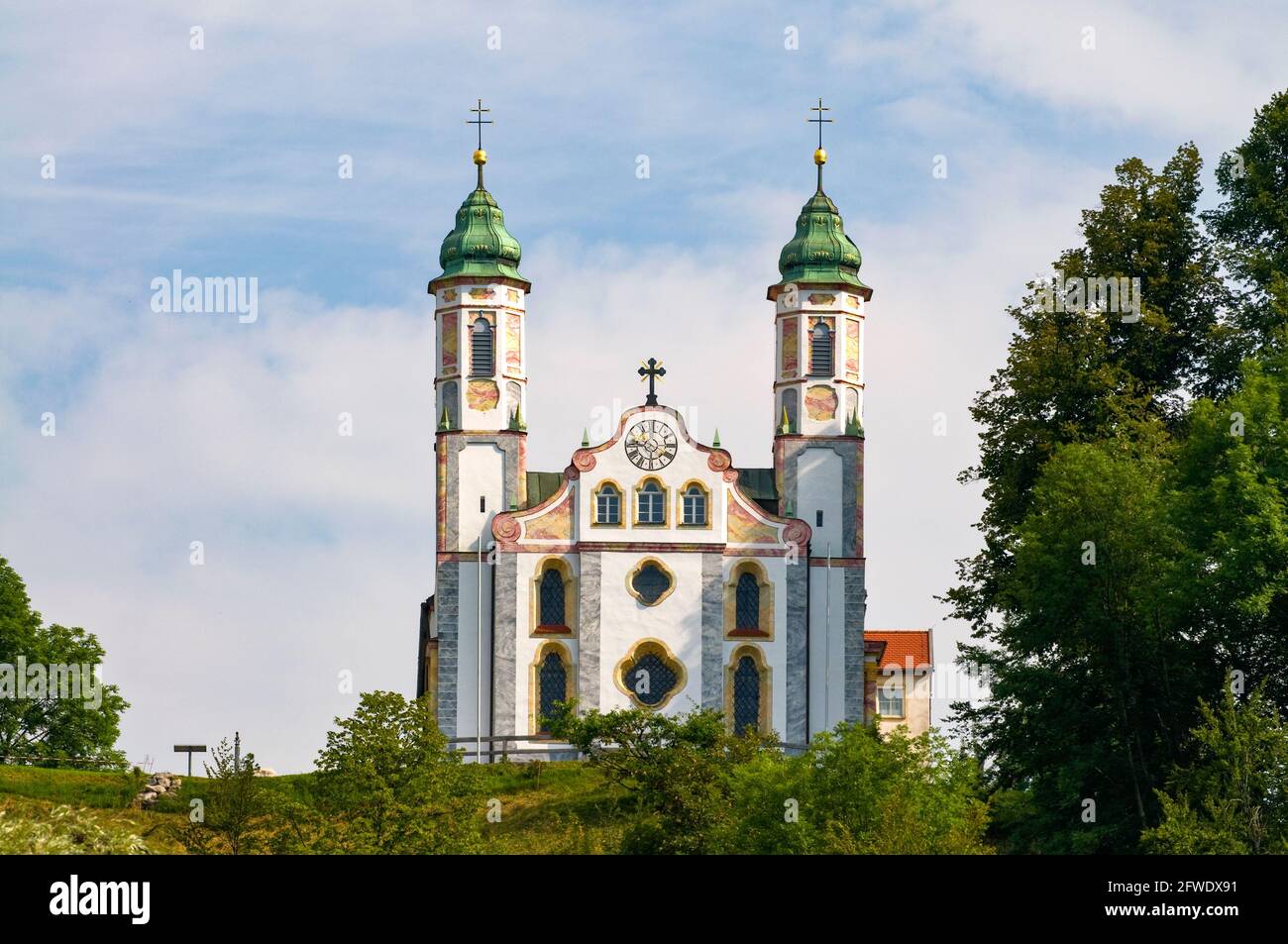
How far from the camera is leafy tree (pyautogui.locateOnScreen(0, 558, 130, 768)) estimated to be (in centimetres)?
7444

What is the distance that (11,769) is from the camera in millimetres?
56438

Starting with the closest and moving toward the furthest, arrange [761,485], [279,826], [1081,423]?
[279,826] → [1081,423] → [761,485]

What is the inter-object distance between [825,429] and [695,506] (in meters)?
5.13

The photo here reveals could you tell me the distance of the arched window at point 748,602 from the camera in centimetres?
7156

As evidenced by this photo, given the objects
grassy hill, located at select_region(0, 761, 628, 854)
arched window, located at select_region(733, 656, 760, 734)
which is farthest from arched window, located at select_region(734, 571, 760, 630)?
grassy hill, located at select_region(0, 761, 628, 854)

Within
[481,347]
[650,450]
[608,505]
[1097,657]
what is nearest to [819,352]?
[650,450]

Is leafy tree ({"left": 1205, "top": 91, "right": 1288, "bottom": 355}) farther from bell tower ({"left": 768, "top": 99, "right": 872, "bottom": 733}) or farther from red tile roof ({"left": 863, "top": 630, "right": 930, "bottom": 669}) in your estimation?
red tile roof ({"left": 863, "top": 630, "right": 930, "bottom": 669})

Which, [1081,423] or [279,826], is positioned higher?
[1081,423]

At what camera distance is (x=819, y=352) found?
75.0 m

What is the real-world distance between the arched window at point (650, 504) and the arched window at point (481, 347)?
6.08m

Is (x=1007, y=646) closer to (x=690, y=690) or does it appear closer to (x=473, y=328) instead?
(x=690, y=690)

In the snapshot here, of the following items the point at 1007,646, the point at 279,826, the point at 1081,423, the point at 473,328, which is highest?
the point at 473,328
